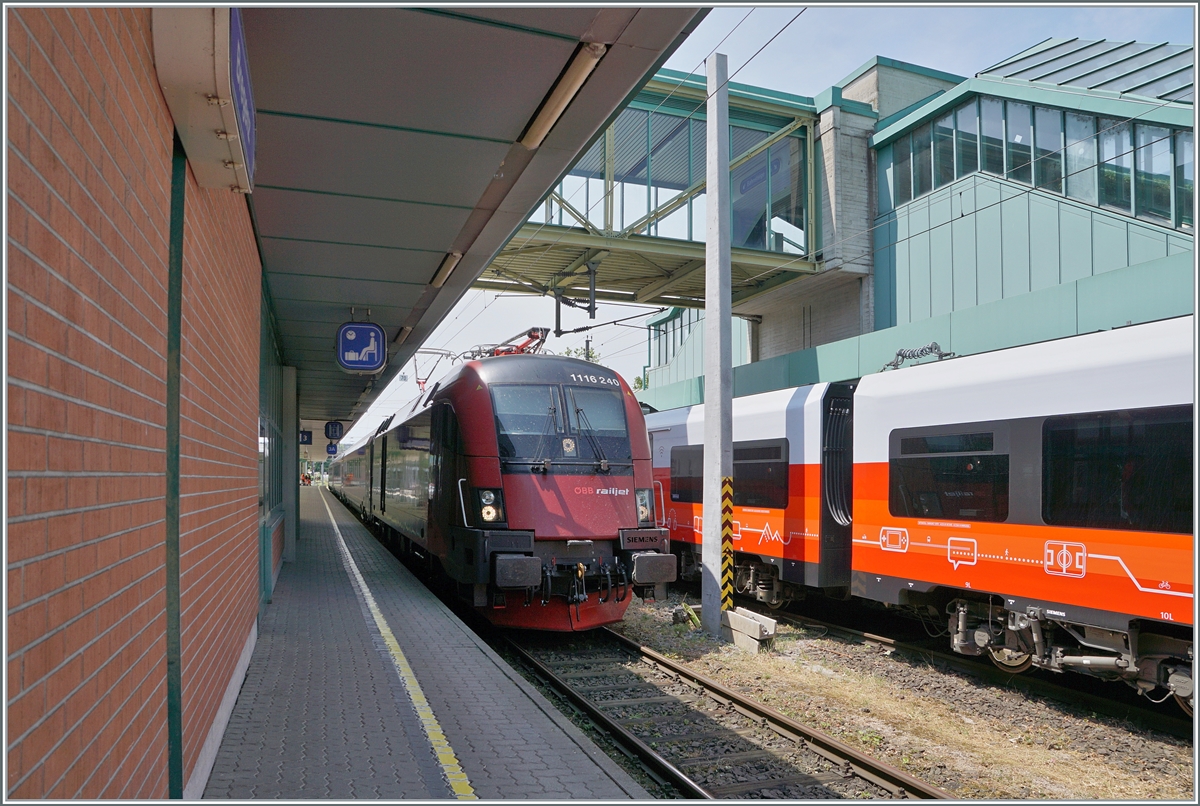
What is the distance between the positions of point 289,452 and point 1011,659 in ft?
45.9

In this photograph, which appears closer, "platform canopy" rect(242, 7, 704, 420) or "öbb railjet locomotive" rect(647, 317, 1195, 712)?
"platform canopy" rect(242, 7, 704, 420)

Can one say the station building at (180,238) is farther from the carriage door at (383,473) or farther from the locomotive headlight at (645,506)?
the carriage door at (383,473)

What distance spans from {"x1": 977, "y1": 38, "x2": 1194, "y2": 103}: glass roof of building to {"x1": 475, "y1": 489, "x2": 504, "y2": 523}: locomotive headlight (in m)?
12.4

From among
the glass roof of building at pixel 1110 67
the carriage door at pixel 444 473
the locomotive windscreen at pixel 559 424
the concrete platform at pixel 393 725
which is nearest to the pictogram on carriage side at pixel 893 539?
the locomotive windscreen at pixel 559 424

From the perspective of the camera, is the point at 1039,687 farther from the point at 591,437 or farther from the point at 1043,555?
the point at 591,437

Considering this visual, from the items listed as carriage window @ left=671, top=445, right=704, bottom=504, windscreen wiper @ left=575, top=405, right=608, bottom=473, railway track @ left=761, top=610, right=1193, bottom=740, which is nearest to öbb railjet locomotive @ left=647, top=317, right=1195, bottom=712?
railway track @ left=761, top=610, right=1193, bottom=740

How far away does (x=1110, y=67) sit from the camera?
15.9 meters

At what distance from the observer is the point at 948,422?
8852 mm

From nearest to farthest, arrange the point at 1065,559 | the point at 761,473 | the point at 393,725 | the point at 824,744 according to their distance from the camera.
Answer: the point at 393,725, the point at 824,744, the point at 1065,559, the point at 761,473

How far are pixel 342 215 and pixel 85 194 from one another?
211 inches

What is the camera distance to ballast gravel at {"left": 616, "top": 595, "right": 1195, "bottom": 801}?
6.07 m

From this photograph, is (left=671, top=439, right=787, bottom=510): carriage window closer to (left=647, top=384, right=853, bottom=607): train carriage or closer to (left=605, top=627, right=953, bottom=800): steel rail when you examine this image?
(left=647, top=384, right=853, bottom=607): train carriage

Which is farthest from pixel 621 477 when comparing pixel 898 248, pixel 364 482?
pixel 364 482

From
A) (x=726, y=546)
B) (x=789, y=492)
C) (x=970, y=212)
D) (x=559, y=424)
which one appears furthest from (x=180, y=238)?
(x=970, y=212)
